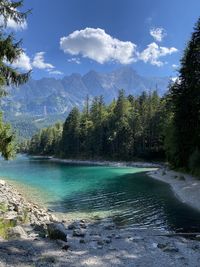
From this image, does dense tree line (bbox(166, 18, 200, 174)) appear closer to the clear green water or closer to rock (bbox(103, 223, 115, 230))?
the clear green water

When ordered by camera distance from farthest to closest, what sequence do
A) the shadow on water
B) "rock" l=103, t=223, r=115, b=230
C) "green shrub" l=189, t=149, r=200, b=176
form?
"green shrub" l=189, t=149, r=200, b=176 → the shadow on water → "rock" l=103, t=223, r=115, b=230

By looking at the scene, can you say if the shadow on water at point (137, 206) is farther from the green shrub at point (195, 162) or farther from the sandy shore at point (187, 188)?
the green shrub at point (195, 162)

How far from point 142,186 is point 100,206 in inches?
534

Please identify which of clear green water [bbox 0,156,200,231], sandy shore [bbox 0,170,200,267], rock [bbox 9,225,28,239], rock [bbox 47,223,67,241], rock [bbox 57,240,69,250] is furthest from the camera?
clear green water [bbox 0,156,200,231]

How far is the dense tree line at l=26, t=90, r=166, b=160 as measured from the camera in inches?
3910

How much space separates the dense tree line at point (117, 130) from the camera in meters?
99.3

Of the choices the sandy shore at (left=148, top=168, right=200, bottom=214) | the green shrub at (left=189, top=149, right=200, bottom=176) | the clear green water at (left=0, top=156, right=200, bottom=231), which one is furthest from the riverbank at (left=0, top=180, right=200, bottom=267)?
the green shrub at (left=189, top=149, right=200, bottom=176)

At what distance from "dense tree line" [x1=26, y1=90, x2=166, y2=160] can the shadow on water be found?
4875 centimetres

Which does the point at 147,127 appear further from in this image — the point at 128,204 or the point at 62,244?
the point at 62,244

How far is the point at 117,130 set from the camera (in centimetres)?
10638

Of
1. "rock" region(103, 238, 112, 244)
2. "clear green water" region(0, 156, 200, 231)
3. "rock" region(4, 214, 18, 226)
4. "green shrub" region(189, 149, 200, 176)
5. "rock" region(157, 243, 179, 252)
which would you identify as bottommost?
"clear green water" region(0, 156, 200, 231)

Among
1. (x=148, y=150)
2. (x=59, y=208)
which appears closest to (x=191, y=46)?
(x=59, y=208)

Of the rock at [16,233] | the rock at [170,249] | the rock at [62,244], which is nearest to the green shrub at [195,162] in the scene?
the rock at [170,249]

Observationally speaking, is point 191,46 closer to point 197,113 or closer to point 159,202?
point 197,113
